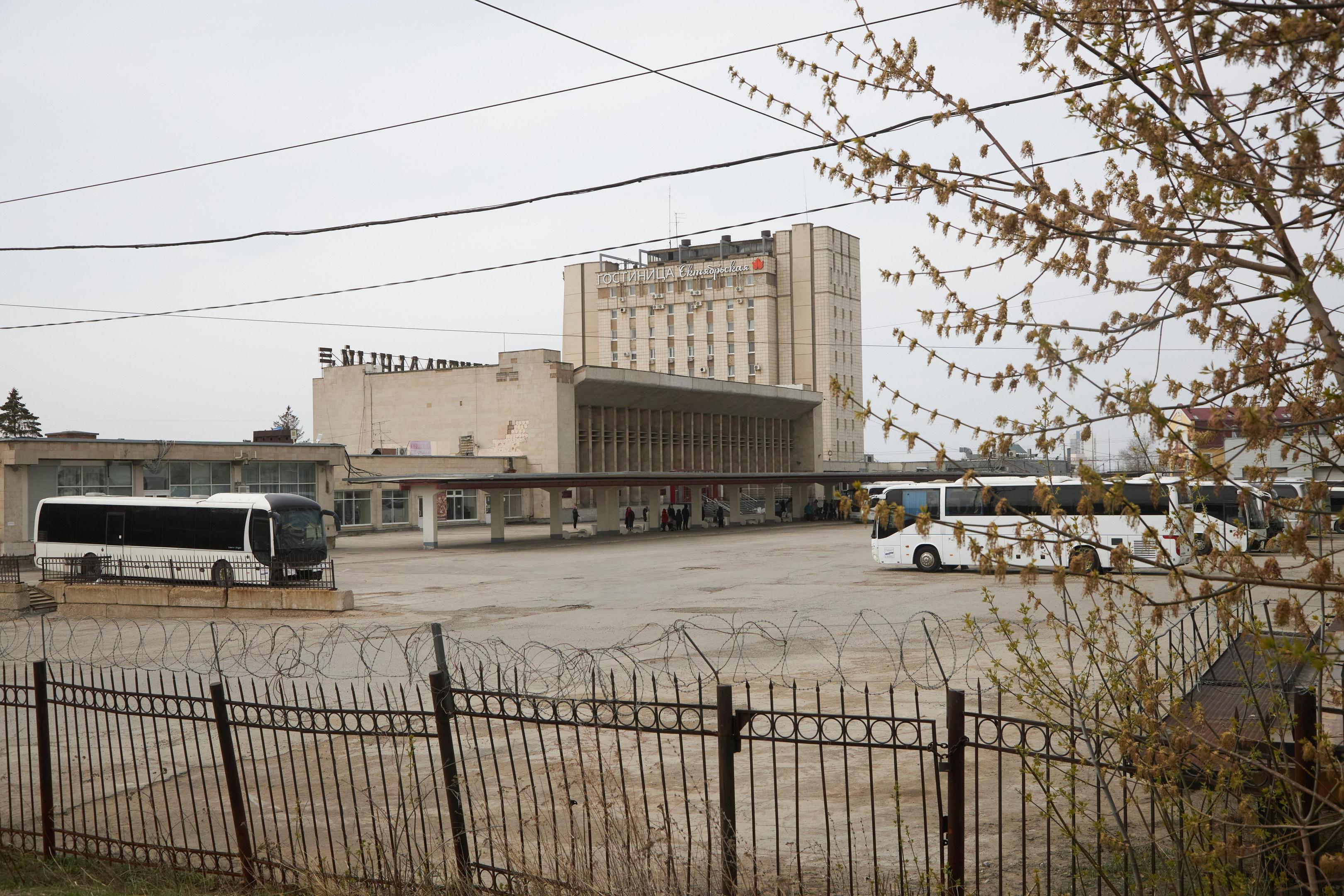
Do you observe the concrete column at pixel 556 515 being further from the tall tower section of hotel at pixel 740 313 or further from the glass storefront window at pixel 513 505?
the tall tower section of hotel at pixel 740 313

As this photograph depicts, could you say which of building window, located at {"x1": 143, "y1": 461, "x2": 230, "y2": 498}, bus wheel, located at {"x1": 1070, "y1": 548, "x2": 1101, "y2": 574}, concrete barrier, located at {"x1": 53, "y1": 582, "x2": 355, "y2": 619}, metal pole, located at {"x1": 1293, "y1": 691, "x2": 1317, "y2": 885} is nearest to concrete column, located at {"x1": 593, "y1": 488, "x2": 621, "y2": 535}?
building window, located at {"x1": 143, "y1": 461, "x2": 230, "y2": 498}

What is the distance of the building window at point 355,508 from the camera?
62312 mm

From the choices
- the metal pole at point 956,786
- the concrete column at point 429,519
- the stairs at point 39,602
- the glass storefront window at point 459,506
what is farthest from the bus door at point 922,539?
the glass storefront window at point 459,506

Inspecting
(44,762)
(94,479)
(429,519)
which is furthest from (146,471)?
(44,762)

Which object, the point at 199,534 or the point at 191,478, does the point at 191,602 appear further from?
the point at 191,478

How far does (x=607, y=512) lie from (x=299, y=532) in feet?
89.8

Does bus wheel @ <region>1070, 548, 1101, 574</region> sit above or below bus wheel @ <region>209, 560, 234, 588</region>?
above

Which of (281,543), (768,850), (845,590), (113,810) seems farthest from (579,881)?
(281,543)

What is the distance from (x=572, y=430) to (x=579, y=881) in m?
61.3

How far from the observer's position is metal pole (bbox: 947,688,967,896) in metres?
5.27

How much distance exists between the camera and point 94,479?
154 feet

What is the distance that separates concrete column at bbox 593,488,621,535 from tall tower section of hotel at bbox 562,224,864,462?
48.6 metres

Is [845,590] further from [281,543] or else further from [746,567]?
[281,543]

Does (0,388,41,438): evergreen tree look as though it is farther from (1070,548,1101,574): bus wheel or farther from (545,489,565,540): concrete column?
(1070,548,1101,574): bus wheel
